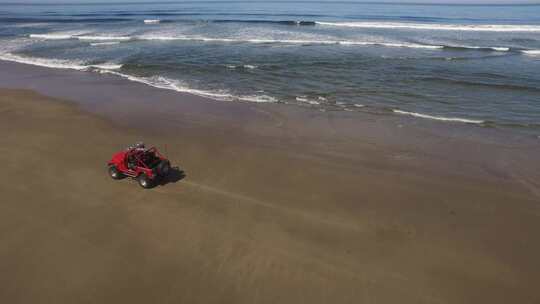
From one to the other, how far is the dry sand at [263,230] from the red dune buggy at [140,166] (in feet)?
1.12

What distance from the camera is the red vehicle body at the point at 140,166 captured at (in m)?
9.03

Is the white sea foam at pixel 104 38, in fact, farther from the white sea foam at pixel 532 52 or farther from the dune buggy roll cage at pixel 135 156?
the white sea foam at pixel 532 52

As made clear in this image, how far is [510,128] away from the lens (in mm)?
13680

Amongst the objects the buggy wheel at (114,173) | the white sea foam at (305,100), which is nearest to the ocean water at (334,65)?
the white sea foam at (305,100)

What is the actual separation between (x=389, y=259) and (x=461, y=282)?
4.47 feet

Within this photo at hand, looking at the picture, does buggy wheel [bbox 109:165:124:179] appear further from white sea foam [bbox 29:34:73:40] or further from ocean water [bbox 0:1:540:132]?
white sea foam [bbox 29:34:73:40]

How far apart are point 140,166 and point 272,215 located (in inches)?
153

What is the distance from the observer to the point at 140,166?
30.1 feet

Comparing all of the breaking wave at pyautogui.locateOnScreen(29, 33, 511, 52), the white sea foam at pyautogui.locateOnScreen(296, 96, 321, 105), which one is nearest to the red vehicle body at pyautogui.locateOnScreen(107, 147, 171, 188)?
the white sea foam at pyautogui.locateOnScreen(296, 96, 321, 105)

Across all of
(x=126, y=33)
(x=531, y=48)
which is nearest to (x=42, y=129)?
(x=126, y=33)

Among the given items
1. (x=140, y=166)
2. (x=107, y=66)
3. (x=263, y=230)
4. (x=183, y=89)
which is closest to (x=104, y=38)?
(x=107, y=66)

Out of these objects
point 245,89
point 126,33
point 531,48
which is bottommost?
point 245,89

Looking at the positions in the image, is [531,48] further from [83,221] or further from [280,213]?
[83,221]

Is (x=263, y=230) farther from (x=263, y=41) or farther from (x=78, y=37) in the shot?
(x=78, y=37)
